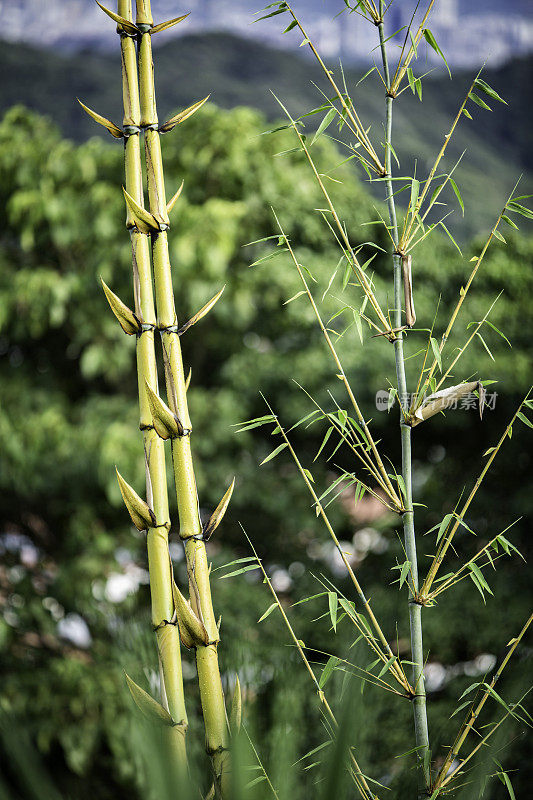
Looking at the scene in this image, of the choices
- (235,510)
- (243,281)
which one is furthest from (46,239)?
(235,510)

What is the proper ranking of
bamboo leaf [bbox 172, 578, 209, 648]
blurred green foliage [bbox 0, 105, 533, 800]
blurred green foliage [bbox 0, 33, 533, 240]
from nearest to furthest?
bamboo leaf [bbox 172, 578, 209, 648]
blurred green foliage [bbox 0, 105, 533, 800]
blurred green foliage [bbox 0, 33, 533, 240]

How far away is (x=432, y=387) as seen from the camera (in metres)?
0.34

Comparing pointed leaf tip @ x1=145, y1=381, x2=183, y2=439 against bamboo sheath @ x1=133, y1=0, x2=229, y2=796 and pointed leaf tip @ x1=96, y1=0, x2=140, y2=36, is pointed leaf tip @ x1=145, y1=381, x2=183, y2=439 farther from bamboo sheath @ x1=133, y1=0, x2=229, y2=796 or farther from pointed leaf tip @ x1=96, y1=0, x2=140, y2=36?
pointed leaf tip @ x1=96, y1=0, x2=140, y2=36

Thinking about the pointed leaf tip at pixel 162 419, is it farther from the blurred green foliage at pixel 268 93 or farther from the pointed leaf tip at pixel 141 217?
the blurred green foliage at pixel 268 93

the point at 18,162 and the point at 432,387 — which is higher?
the point at 18,162

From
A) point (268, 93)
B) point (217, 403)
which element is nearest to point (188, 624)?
point (217, 403)

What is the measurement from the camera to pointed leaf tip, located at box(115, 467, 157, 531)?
253 millimetres

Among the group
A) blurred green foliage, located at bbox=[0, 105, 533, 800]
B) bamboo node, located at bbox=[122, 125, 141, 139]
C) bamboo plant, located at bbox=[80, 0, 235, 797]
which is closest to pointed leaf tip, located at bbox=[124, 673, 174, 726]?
bamboo plant, located at bbox=[80, 0, 235, 797]

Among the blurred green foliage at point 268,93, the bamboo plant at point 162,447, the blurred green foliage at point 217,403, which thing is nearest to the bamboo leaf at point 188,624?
the bamboo plant at point 162,447

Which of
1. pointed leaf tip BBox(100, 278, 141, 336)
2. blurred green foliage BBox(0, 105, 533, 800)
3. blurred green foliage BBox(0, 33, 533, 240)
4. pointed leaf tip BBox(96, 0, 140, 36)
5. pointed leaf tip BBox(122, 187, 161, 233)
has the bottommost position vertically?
blurred green foliage BBox(0, 105, 533, 800)

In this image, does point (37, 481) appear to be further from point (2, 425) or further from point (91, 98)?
point (91, 98)

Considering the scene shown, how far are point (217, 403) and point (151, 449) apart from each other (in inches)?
58.3

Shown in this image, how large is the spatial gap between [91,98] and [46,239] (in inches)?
33.9

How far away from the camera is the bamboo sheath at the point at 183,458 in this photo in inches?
9.9
